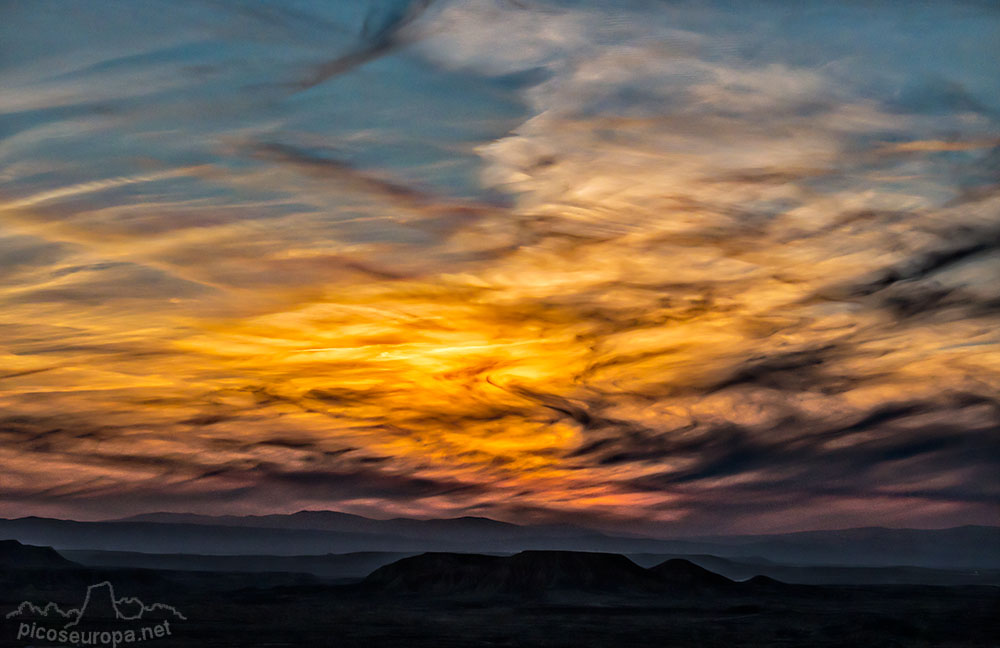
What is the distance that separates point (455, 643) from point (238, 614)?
5356cm

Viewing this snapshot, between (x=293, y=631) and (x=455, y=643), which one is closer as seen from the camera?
(x=455, y=643)

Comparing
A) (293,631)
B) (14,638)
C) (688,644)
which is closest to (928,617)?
(688,644)

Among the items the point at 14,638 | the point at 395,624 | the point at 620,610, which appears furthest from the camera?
the point at 620,610

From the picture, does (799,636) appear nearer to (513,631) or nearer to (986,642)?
(986,642)

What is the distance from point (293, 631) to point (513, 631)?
27945mm

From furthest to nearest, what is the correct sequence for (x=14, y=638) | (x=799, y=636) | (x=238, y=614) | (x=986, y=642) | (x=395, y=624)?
1. (x=238, y=614)
2. (x=395, y=624)
3. (x=799, y=636)
4. (x=986, y=642)
5. (x=14, y=638)

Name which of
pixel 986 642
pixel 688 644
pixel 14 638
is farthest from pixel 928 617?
pixel 14 638

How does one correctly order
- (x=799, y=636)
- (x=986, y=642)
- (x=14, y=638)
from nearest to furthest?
(x=14, y=638) < (x=986, y=642) < (x=799, y=636)

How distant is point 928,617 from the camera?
158m

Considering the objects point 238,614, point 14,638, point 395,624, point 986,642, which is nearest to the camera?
point 14,638

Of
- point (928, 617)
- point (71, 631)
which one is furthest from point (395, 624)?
point (928, 617)

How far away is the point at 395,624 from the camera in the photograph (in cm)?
14175

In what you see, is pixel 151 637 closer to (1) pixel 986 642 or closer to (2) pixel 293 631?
(2) pixel 293 631

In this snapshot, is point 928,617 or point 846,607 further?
point 846,607
